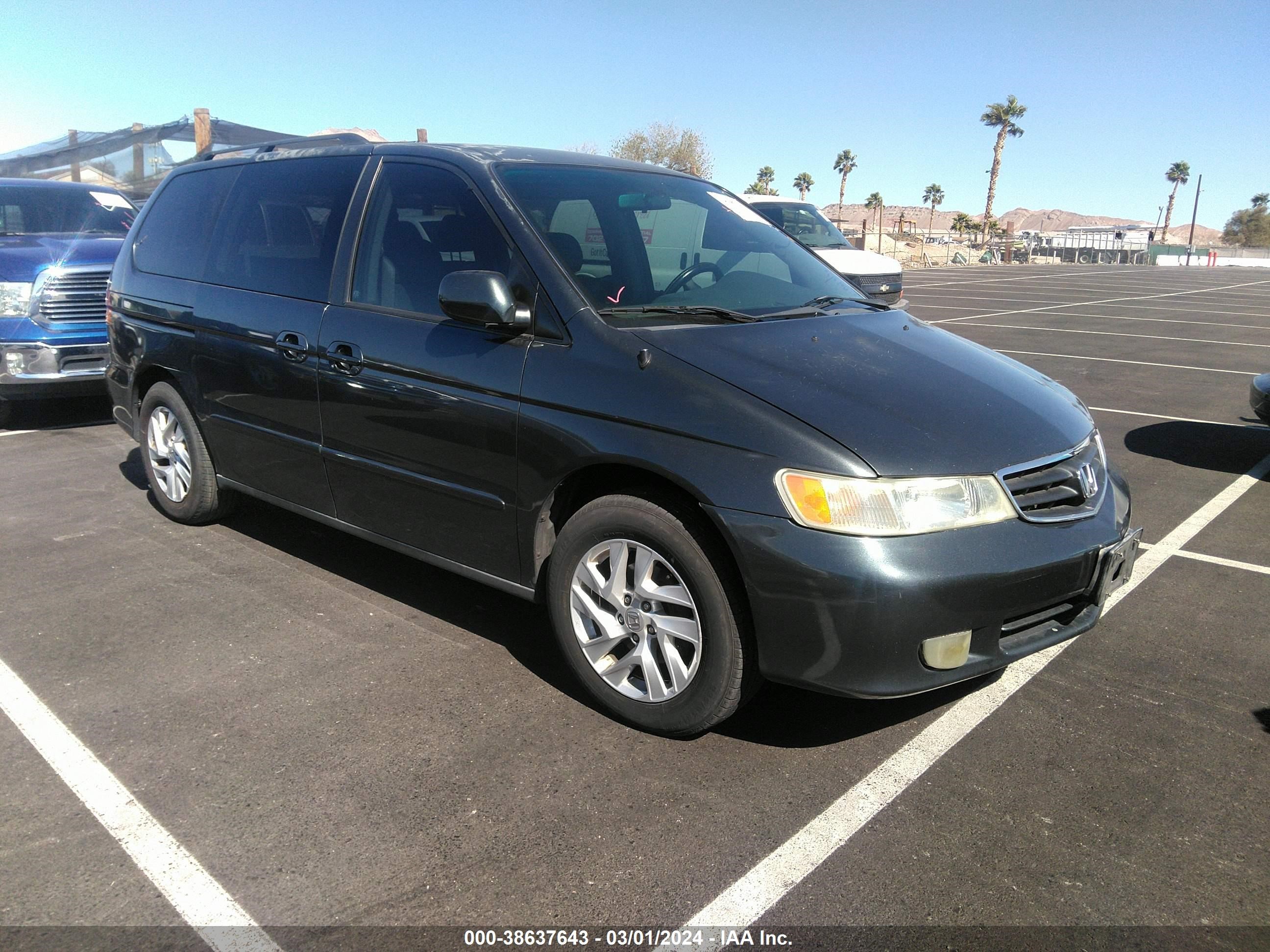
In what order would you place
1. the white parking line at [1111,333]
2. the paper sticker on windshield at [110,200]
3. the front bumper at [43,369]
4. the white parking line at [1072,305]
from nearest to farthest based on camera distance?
1. the front bumper at [43,369]
2. the paper sticker on windshield at [110,200]
3. the white parking line at [1111,333]
4. the white parking line at [1072,305]

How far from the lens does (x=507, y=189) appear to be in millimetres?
3633

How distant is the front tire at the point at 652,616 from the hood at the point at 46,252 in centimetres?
632

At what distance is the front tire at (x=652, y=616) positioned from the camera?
291 cm

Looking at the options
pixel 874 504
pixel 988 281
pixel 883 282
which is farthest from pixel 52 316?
pixel 988 281

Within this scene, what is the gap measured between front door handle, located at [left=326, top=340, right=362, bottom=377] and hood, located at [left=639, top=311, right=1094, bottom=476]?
1.24 metres

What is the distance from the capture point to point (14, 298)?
24.6 feet

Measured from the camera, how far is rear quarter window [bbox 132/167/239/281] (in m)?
4.81

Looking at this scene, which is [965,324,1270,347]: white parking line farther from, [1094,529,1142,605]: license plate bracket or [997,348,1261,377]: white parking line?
[1094,529,1142,605]: license plate bracket

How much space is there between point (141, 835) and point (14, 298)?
6.33 m

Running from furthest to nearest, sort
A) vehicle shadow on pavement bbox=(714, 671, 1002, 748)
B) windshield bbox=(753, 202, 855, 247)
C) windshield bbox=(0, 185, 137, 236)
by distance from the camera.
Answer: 1. windshield bbox=(753, 202, 855, 247)
2. windshield bbox=(0, 185, 137, 236)
3. vehicle shadow on pavement bbox=(714, 671, 1002, 748)

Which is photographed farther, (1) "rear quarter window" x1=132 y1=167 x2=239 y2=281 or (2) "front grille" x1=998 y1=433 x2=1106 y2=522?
(1) "rear quarter window" x1=132 y1=167 x2=239 y2=281

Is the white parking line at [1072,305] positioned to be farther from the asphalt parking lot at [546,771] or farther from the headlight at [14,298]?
the asphalt parking lot at [546,771]

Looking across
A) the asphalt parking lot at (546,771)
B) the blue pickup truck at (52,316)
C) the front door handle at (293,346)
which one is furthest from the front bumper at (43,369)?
the front door handle at (293,346)

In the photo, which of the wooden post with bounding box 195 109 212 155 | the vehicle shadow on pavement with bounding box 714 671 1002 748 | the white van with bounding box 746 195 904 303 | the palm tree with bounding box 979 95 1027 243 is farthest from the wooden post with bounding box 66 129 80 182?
the palm tree with bounding box 979 95 1027 243
